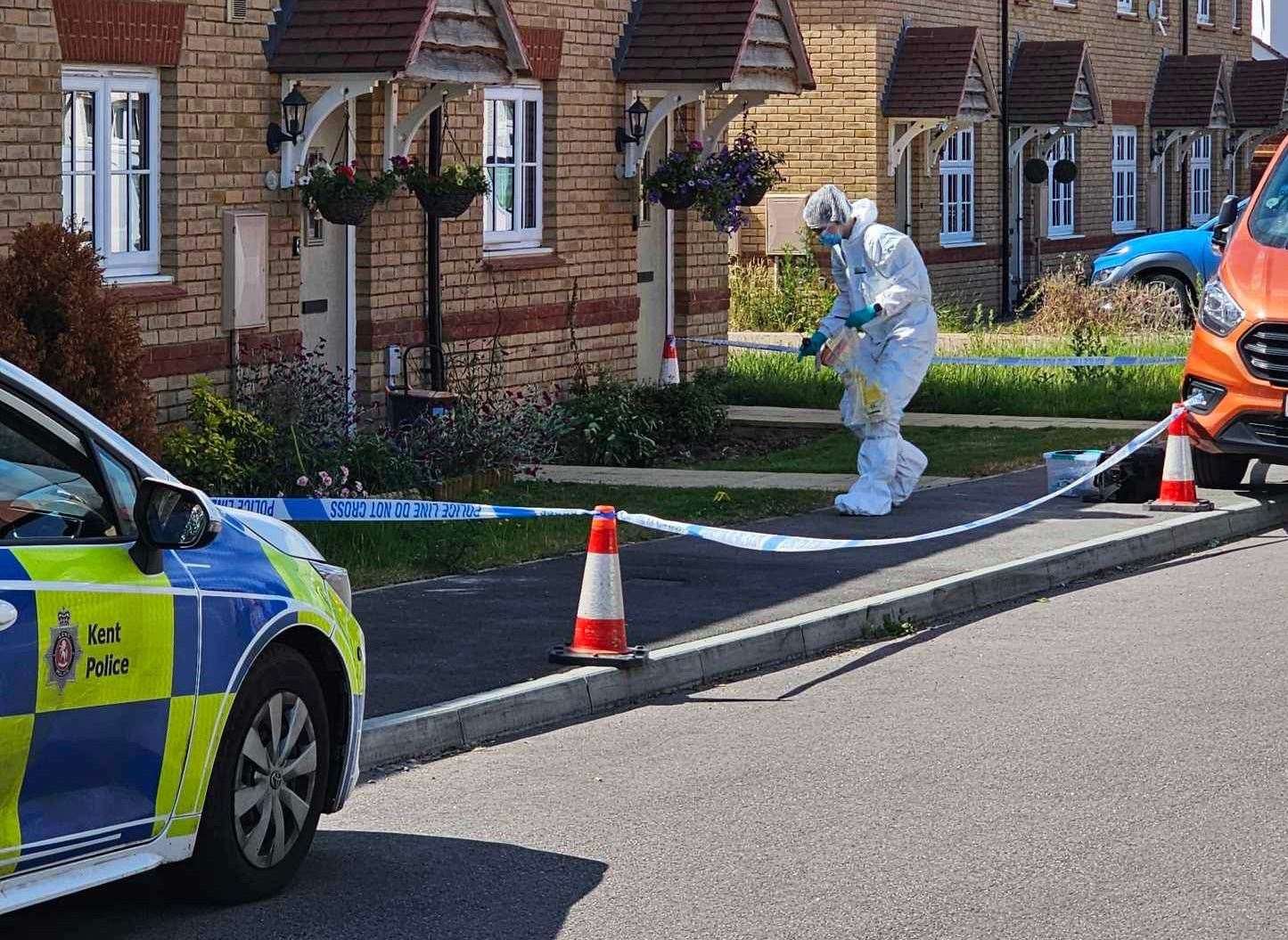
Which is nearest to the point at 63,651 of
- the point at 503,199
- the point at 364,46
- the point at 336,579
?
the point at 336,579

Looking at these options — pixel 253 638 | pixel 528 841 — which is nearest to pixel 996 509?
pixel 528 841

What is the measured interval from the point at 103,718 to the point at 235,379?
918cm

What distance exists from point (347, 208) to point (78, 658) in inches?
384

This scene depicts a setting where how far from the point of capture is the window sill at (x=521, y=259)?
57.5 ft

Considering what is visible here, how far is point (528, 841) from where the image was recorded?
6918 mm

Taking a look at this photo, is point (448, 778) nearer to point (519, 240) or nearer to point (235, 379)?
point (235, 379)

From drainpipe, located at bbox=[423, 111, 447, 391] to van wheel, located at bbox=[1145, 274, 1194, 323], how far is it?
1099 cm

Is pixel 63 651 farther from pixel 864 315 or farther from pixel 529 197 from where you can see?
pixel 529 197

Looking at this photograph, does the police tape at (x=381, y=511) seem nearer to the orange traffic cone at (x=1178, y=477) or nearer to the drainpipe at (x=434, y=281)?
the orange traffic cone at (x=1178, y=477)

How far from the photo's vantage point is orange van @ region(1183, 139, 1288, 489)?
1403 cm

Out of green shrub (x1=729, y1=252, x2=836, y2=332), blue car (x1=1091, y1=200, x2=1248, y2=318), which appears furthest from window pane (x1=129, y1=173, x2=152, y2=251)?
blue car (x1=1091, y1=200, x2=1248, y2=318)

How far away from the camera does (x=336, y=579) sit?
6707 millimetres

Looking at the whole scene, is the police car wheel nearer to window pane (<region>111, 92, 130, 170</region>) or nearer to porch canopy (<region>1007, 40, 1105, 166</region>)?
window pane (<region>111, 92, 130, 170</region>)

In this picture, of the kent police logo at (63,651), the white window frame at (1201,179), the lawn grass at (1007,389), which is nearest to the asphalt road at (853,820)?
the kent police logo at (63,651)
